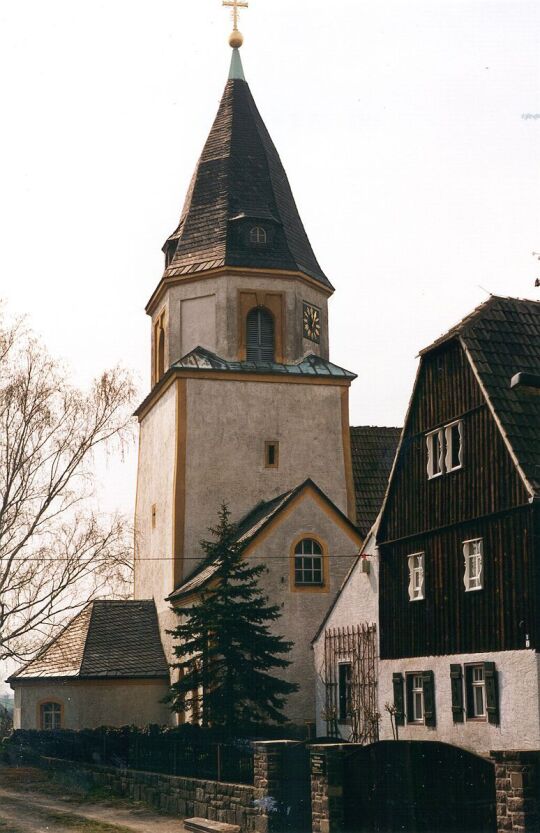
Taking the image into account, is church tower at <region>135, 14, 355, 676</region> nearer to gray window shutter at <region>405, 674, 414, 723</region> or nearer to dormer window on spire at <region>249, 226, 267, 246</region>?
dormer window on spire at <region>249, 226, 267, 246</region>

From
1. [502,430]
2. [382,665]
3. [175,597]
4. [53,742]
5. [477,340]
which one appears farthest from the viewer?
[175,597]

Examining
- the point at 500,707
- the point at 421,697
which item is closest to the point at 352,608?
the point at 421,697

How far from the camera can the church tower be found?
39.7 m

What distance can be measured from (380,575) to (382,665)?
2.01m

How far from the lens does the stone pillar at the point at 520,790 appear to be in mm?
15945

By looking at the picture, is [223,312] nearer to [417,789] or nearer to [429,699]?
[429,699]

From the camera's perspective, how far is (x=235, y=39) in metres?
47.1

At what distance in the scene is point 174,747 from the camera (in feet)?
85.8

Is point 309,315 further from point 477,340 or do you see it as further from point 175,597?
point 477,340

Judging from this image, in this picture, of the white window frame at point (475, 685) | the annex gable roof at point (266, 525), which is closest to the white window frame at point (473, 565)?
the white window frame at point (475, 685)

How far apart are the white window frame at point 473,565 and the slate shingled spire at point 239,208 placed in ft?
61.7

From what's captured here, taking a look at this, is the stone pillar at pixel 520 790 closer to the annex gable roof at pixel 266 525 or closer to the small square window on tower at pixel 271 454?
the annex gable roof at pixel 266 525

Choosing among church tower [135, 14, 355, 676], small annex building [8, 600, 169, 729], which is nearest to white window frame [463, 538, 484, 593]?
small annex building [8, 600, 169, 729]

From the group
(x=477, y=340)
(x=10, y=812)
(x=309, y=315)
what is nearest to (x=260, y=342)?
(x=309, y=315)
